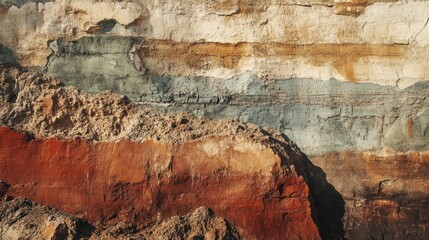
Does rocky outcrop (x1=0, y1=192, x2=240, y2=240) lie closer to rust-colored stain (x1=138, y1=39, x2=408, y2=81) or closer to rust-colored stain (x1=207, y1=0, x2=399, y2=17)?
rust-colored stain (x1=138, y1=39, x2=408, y2=81)

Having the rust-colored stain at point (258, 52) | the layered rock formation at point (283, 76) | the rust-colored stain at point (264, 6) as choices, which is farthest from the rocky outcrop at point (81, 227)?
the rust-colored stain at point (264, 6)

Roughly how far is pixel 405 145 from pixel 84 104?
321 centimetres

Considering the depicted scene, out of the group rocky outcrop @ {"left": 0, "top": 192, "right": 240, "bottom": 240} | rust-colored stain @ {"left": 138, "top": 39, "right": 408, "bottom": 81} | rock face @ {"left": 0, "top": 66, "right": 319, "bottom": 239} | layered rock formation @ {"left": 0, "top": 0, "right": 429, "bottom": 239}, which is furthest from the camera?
rust-colored stain @ {"left": 138, "top": 39, "right": 408, "bottom": 81}

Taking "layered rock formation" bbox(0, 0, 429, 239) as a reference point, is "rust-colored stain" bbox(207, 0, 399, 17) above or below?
above

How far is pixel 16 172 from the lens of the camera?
571 centimetres

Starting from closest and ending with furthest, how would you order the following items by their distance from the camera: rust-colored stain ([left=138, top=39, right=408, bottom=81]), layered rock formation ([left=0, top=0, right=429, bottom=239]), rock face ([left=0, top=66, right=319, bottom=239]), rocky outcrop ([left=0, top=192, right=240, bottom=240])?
rocky outcrop ([left=0, top=192, right=240, bottom=240]), rock face ([left=0, top=66, right=319, bottom=239]), layered rock formation ([left=0, top=0, right=429, bottom=239]), rust-colored stain ([left=138, top=39, right=408, bottom=81])

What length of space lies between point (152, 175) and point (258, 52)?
1.66 meters

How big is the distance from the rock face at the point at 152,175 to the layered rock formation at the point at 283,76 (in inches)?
8.5

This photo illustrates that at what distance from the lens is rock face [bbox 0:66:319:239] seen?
5.71m

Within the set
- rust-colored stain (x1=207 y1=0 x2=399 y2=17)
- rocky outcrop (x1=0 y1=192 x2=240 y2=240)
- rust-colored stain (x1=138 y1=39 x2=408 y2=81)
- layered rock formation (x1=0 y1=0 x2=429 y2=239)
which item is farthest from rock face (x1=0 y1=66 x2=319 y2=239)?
rust-colored stain (x1=207 y1=0 x2=399 y2=17)

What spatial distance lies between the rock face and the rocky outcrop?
0.08 meters

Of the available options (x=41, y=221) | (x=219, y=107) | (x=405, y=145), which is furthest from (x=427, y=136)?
(x=41, y=221)

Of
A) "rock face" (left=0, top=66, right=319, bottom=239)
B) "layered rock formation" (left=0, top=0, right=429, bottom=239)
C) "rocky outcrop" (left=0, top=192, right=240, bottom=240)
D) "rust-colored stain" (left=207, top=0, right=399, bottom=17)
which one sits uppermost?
"rust-colored stain" (left=207, top=0, right=399, bottom=17)

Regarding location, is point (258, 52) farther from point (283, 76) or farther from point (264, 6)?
point (264, 6)
